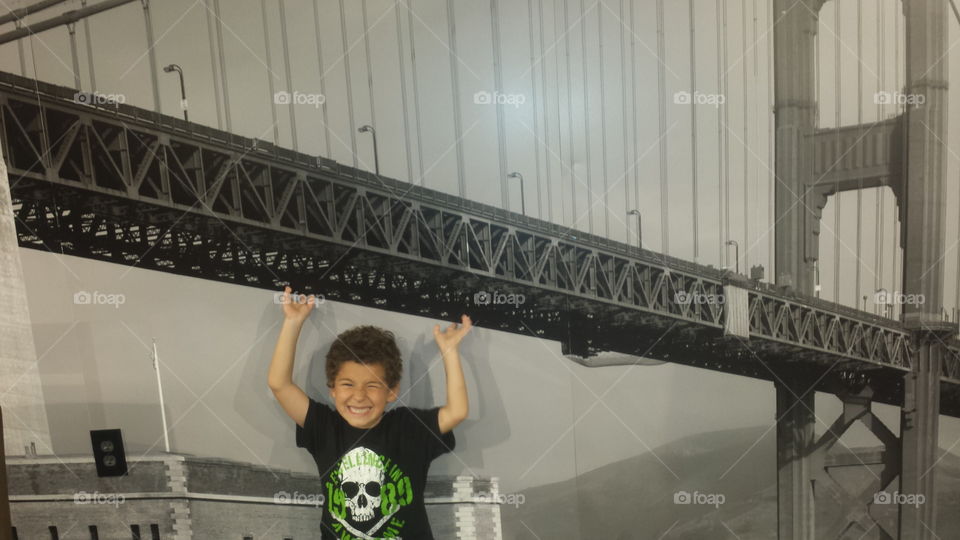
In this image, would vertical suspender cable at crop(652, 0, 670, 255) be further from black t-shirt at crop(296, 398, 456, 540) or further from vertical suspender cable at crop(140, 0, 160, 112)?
vertical suspender cable at crop(140, 0, 160, 112)

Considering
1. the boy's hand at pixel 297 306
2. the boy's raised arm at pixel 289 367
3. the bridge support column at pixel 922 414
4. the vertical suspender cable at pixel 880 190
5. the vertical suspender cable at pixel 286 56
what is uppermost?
the vertical suspender cable at pixel 286 56

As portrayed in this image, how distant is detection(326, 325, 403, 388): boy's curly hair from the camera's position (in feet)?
9.62

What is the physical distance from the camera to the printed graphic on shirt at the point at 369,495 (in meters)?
2.91

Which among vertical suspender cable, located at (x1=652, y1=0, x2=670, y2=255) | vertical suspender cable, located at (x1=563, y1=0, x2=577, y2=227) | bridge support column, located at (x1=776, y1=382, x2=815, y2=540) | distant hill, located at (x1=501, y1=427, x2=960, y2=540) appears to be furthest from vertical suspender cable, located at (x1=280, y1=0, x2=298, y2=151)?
bridge support column, located at (x1=776, y1=382, x2=815, y2=540)

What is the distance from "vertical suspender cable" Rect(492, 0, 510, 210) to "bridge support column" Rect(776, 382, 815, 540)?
1440mm

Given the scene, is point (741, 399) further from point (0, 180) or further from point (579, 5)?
point (0, 180)

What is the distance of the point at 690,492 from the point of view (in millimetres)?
3033

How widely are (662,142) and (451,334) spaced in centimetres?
122

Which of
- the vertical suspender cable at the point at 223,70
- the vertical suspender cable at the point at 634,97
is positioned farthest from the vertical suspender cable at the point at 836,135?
the vertical suspender cable at the point at 223,70

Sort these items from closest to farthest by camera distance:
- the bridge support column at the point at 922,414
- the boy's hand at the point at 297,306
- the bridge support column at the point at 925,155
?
the bridge support column at the point at 925,155 → the bridge support column at the point at 922,414 → the boy's hand at the point at 297,306

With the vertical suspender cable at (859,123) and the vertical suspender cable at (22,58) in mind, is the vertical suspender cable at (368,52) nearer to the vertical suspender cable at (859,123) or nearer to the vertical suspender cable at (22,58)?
the vertical suspender cable at (22,58)

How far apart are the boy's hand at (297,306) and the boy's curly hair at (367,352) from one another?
20 cm

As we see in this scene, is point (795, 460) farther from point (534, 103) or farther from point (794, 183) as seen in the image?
point (534, 103)

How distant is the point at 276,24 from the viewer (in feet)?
10.0
